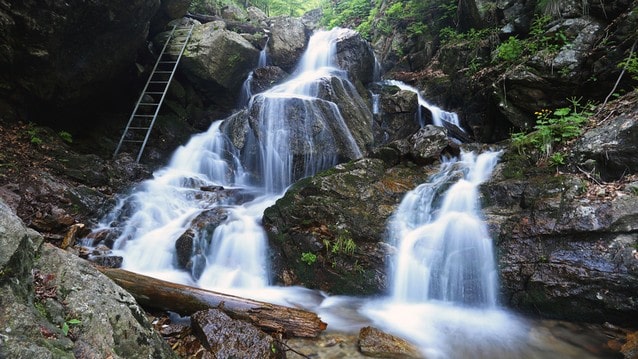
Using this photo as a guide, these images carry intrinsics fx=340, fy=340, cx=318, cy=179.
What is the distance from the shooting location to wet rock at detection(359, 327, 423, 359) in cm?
381

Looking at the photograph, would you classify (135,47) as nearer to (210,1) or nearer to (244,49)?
(244,49)

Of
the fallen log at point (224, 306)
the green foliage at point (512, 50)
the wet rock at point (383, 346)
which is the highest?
the green foliage at point (512, 50)

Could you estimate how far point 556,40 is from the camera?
832 centimetres

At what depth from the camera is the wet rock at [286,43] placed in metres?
14.7

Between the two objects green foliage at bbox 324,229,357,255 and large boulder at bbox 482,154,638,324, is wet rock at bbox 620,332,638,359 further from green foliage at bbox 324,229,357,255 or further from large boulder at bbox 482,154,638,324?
green foliage at bbox 324,229,357,255

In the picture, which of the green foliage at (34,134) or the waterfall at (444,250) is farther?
the green foliage at (34,134)

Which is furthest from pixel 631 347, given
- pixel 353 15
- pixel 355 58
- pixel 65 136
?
pixel 353 15

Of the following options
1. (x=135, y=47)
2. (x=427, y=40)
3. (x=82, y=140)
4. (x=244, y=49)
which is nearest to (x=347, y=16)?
(x=427, y=40)

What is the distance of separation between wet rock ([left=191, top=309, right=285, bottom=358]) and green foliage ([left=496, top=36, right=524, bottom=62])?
30.9 feet

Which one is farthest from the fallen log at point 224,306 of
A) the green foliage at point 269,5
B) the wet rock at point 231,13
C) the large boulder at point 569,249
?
the wet rock at point 231,13

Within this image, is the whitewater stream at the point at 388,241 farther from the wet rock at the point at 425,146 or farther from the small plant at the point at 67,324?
the small plant at the point at 67,324

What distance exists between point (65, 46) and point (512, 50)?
35.9 feet

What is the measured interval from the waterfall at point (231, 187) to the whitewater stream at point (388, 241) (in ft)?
0.10

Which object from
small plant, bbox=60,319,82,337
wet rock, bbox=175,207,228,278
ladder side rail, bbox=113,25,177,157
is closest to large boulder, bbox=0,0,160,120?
ladder side rail, bbox=113,25,177,157
